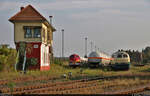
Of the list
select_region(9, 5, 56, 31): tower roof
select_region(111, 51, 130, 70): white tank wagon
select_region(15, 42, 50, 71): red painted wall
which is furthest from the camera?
select_region(9, 5, 56, 31): tower roof

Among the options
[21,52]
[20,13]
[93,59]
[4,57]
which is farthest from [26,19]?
[93,59]

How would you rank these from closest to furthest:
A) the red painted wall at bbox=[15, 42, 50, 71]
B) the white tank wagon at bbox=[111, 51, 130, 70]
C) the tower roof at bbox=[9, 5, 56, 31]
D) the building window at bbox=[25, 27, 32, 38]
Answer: the white tank wagon at bbox=[111, 51, 130, 70], the red painted wall at bbox=[15, 42, 50, 71], the tower roof at bbox=[9, 5, 56, 31], the building window at bbox=[25, 27, 32, 38]

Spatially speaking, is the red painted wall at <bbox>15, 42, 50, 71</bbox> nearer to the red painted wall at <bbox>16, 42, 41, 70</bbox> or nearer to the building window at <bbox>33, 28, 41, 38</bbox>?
the red painted wall at <bbox>16, 42, 41, 70</bbox>

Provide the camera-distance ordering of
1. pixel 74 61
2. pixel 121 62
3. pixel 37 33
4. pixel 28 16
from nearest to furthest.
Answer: pixel 121 62 < pixel 37 33 < pixel 28 16 < pixel 74 61

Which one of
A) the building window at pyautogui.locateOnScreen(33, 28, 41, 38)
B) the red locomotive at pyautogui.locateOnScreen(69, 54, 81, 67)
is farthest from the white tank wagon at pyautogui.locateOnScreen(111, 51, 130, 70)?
the building window at pyautogui.locateOnScreen(33, 28, 41, 38)

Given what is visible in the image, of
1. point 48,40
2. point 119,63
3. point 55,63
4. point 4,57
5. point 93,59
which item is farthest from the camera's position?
point 55,63

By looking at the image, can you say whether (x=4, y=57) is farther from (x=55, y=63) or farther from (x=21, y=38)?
(x=55, y=63)

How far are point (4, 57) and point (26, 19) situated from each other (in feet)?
23.8

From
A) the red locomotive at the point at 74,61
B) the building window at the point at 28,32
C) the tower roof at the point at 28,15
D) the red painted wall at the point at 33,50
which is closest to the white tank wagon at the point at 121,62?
the red locomotive at the point at 74,61

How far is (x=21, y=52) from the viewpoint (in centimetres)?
3306

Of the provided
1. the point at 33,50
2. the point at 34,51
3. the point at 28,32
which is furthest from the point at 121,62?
the point at 28,32

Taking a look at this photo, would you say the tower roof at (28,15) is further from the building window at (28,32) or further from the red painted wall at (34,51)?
the red painted wall at (34,51)

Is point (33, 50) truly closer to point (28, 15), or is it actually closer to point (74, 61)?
point (28, 15)

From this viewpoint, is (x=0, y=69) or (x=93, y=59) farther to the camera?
(x=93, y=59)
